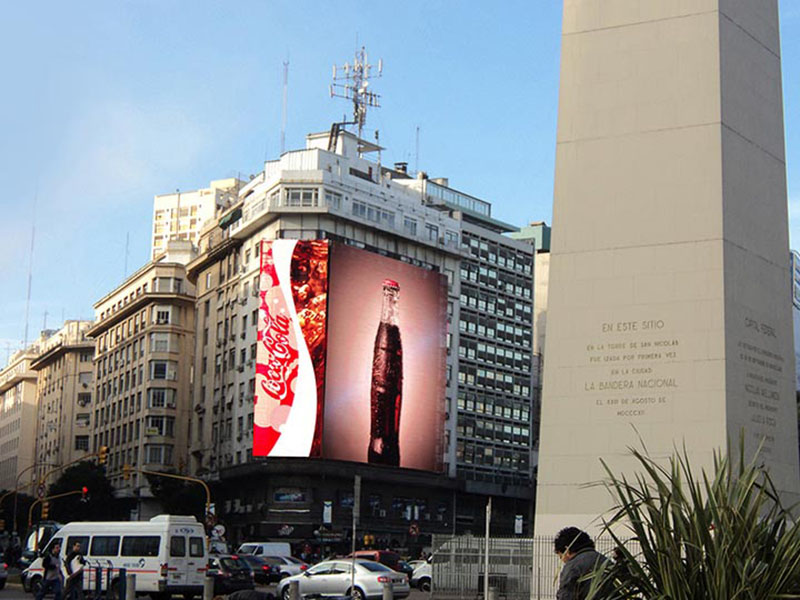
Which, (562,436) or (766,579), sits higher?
(562,436)

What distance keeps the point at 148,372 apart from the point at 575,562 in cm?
10059

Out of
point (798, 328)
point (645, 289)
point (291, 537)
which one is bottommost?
point (291, 537)

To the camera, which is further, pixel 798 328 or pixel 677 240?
pixel 798 328

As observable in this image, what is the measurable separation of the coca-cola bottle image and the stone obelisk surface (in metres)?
63.9

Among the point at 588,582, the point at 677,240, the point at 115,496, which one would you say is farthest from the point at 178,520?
the point at 115,496

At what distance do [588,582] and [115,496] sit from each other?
101876 mm

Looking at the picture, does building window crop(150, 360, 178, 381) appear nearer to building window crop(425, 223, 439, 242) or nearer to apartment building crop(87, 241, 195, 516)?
apartment building crop(87, 241, 195, 516)

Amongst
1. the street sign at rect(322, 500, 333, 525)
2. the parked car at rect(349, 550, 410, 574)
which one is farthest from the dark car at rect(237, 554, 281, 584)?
the street sign at rect(322, 500, 333, 525)

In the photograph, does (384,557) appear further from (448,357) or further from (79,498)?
(79,498)

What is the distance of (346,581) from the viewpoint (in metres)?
37.2

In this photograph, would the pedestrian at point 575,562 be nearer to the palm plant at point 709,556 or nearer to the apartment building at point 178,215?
the palm plant at point 709,556

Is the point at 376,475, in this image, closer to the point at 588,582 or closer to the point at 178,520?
the point at 178,520

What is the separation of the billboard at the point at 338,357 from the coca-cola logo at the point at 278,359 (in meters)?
0.06

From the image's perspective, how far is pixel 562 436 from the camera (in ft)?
72.6
